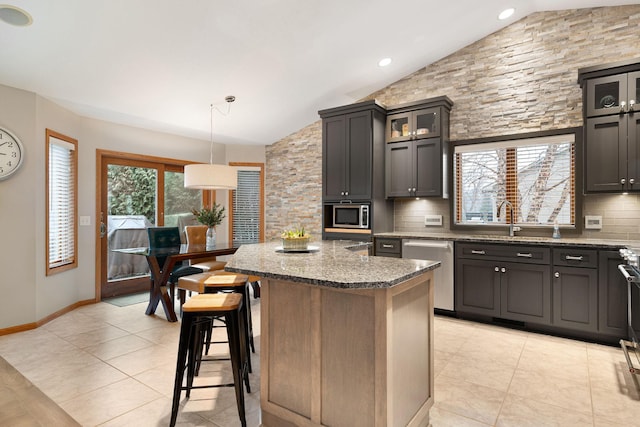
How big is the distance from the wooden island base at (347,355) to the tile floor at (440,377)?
1.21ft

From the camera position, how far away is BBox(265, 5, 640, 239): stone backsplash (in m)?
3.73

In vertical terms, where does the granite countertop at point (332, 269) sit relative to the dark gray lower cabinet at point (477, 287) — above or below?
above

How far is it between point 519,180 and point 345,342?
3564mm

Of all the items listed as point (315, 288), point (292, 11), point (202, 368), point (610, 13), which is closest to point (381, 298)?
point (315, 288)

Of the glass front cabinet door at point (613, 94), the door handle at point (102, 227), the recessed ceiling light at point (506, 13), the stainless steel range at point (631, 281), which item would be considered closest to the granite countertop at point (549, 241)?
the stainless steel range at point (631, 281)

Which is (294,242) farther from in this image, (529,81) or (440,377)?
(529,81)

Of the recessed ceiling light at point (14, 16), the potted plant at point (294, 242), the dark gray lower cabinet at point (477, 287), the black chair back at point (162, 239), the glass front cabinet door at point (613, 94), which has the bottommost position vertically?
the dark gray lower cabinet at point (477, 287)

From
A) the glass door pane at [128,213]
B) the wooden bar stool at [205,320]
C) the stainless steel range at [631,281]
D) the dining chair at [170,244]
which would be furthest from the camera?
the glass door pane at [128,213]

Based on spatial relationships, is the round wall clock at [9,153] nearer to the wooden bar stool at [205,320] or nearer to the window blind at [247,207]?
the wooden bar stool at [205,320]

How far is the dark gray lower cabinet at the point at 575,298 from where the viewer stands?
3.33 m

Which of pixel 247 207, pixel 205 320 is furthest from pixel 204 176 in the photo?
pixel 205 320

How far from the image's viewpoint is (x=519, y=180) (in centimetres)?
425

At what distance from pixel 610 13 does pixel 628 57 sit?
54 cm

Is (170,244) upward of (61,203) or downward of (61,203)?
downward
